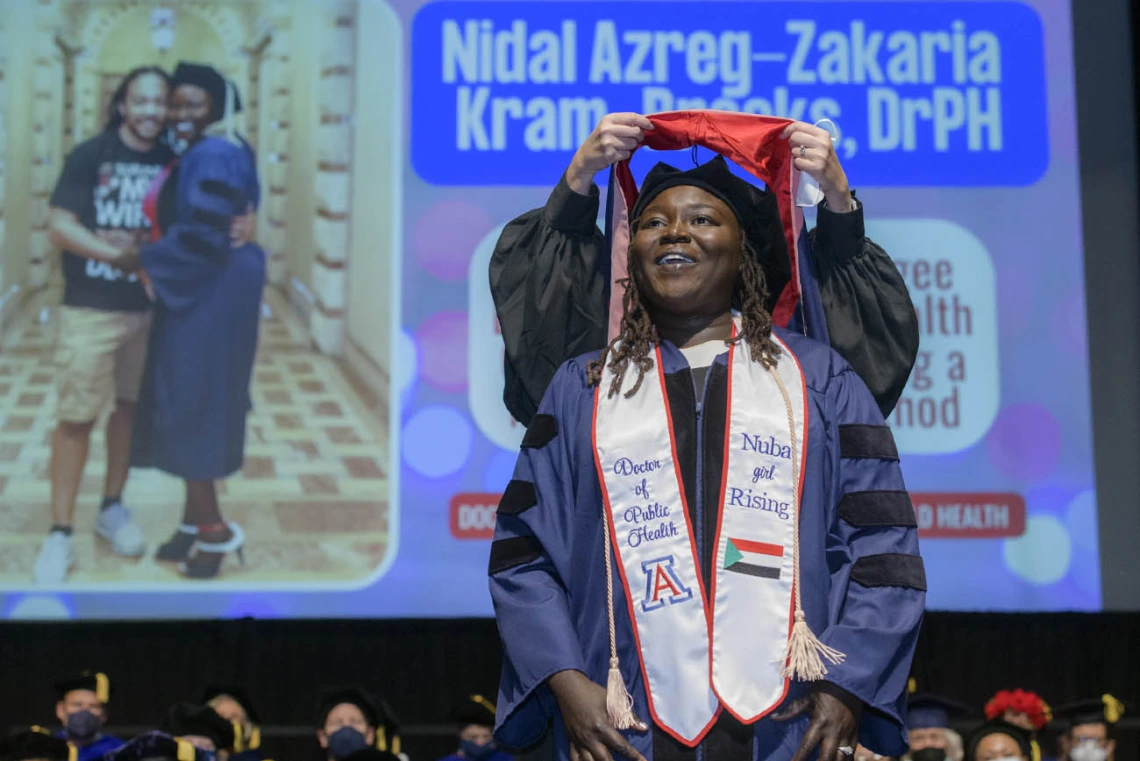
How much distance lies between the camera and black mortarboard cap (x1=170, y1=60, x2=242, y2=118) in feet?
19.7

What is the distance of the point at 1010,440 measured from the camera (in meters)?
5.76

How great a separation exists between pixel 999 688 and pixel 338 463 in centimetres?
330

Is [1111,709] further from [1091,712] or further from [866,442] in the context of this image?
[866,442]

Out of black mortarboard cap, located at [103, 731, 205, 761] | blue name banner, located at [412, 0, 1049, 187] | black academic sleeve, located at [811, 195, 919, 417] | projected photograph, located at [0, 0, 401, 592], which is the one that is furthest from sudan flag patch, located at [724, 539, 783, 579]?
blue name banner, located at [412, 0, 1049, 187]

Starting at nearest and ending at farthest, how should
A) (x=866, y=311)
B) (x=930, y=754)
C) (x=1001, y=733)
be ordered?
(x=866, y=311) < (x=1001, y=733) < (x=930, y=754)

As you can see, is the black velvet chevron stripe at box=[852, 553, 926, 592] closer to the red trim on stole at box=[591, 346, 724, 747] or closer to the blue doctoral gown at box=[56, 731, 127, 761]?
the red trim on stole at box=[591, 346, 724, 747]

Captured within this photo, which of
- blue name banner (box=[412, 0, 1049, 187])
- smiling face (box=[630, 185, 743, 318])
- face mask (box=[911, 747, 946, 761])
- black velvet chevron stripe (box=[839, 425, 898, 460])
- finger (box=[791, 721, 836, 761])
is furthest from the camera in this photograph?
blue name banner (box=[412, 0, 1049, 187])

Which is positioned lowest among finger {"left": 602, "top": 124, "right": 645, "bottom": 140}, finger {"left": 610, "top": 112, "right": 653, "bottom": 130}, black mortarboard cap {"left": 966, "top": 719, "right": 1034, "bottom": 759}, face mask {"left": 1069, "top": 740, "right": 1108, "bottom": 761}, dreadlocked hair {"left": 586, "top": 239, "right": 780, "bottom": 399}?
face mask {"left": 1069, "top": 740, "right": 1108, "bottom": 761}

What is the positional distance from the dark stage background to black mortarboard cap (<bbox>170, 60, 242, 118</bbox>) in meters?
2.36

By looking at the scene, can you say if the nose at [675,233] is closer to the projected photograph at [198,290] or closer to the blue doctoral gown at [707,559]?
the blue doctoral gown at [707,559]

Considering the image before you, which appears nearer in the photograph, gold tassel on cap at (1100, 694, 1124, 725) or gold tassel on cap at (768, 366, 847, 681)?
gold tassel on cap at (768, 366, 847, 681)

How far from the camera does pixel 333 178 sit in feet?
19.6

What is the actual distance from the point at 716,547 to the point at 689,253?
0.50 meters

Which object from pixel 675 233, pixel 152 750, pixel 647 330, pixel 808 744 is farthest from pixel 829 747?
pixel 152 750
